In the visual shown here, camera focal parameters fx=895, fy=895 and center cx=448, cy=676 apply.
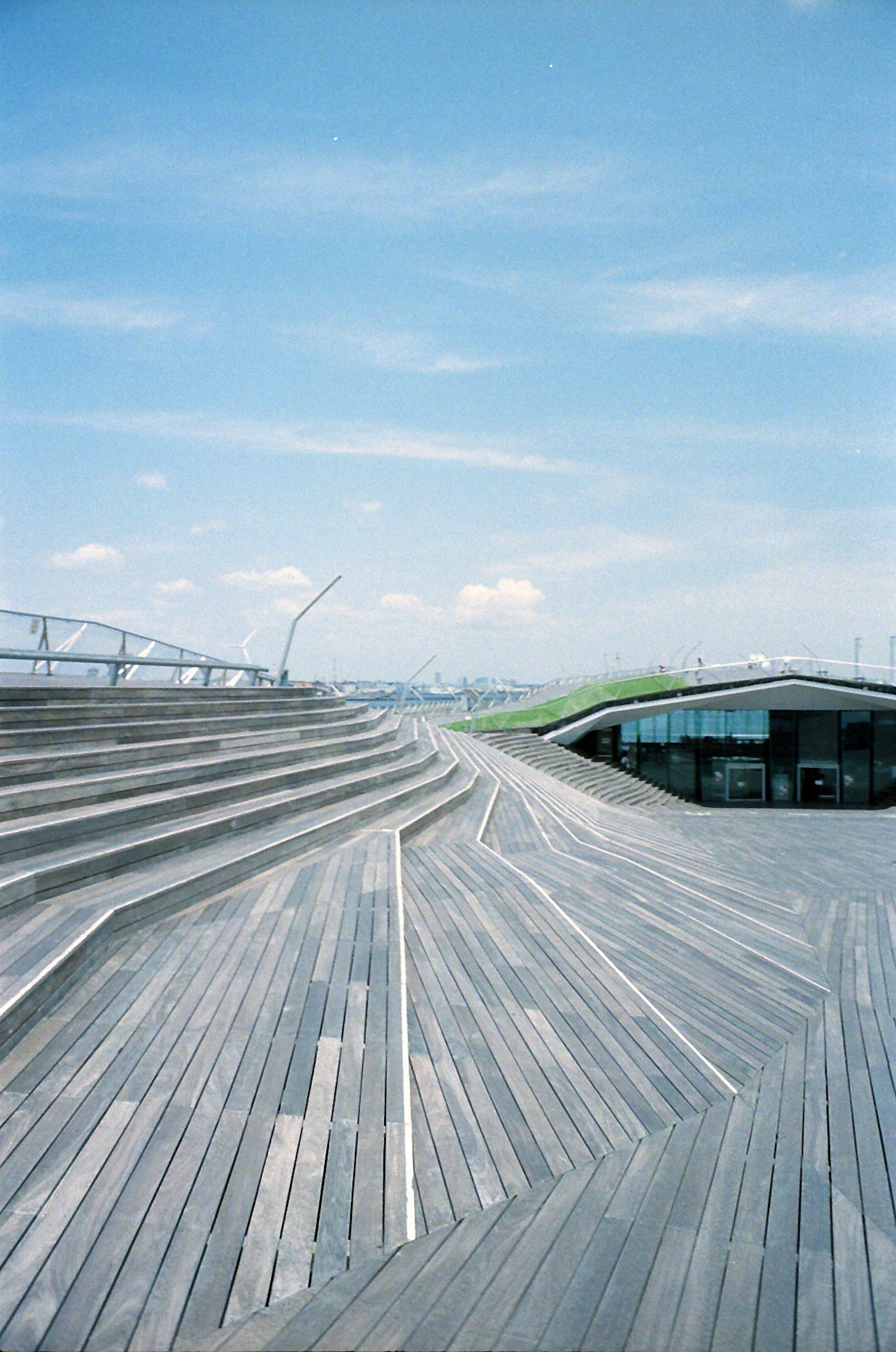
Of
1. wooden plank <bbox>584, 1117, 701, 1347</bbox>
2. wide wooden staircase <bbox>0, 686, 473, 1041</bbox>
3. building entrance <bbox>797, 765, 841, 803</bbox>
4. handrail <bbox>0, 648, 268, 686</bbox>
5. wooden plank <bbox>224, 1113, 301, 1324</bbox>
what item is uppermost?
handrail <bbox>0, 648, 268, 686</bbox>

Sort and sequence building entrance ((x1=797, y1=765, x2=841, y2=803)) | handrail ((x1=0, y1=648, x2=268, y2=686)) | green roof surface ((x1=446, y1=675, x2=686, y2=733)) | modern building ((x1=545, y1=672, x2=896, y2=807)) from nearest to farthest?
handrail ((x1=0, y1=648, x2=268, y2=686)), green roof surface ((x1=446, y1=675, x2=686, y2=733)), modern building ((x1=545, y1=672, x2=896, y2=807)), building entrance ((x1=797, y1=765, x2=841, y2=803))

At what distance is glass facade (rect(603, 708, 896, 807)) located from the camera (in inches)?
1357

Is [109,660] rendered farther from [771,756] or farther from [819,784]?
[819,784]

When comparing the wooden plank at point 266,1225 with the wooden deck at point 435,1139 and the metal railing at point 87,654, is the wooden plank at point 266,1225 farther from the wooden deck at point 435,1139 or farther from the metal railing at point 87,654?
the metal railing at point 87,654

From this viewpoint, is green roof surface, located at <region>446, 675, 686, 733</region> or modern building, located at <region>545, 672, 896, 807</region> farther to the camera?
modern building, located at <region>545, 672, 896, 807</region>

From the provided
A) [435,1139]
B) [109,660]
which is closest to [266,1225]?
[435,1139]

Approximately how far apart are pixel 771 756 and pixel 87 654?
29803 millimetres

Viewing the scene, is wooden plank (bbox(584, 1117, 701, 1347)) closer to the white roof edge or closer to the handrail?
the handrail

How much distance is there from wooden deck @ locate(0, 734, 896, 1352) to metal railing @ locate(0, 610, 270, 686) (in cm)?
445

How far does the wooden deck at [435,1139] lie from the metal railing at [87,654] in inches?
175

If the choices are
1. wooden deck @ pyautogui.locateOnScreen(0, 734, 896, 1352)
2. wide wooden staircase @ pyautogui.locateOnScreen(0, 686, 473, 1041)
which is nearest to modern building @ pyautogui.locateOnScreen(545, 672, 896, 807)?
wide wooden staircase @ pyautogui.locateOnScreen(0, 686, 473, 1041)

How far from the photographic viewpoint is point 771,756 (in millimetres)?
35094

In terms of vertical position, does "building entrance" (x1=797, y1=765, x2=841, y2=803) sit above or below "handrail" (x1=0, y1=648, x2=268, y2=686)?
below

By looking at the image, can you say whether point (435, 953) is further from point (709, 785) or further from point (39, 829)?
point (709, 785)
